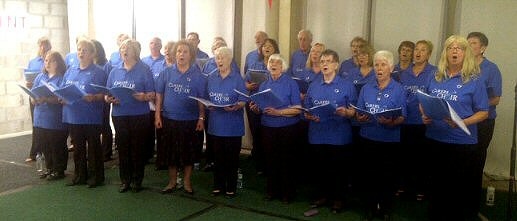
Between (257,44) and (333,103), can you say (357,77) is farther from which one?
(257,44)

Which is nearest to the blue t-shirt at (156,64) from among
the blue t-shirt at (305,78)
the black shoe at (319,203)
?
the blue t-shirt at (305,78)

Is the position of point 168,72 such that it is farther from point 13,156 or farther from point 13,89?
point 13,89

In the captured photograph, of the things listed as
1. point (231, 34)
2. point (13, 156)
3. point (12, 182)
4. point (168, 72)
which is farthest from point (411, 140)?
point (13, 156)

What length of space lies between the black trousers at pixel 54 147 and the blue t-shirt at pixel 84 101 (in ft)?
1.24

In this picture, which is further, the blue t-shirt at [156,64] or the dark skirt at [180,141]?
the blue t-shirt at [156,64]

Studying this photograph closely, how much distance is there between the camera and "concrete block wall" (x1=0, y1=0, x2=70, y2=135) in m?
7.57

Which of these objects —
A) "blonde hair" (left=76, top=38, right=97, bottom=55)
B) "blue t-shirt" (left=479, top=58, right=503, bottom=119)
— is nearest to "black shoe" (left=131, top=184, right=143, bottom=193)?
"blonde hair" (left=76, top=38, right=97, bottom=55)

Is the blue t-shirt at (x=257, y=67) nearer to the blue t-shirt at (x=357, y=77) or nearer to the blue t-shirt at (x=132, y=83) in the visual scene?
the blue t-shirt at (x=357, y=77)

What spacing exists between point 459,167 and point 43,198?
3.73m

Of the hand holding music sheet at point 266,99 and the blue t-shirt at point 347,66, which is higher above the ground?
the blue t-shirt at point 347,66

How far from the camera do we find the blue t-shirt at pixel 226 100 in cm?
455

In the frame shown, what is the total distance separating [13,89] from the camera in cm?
783

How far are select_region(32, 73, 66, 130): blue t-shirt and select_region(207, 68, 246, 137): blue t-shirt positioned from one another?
172 cm

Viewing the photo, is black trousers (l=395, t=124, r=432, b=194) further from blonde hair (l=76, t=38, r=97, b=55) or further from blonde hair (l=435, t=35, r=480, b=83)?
blonde hair (l=76, t=38, r=97, b=55)
